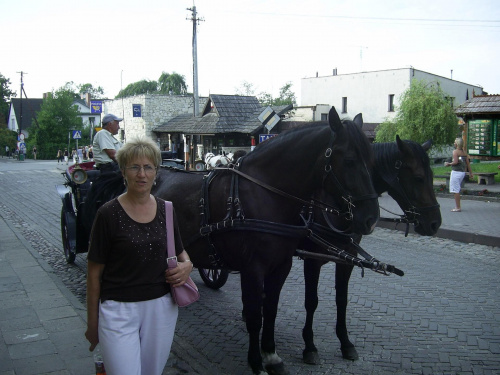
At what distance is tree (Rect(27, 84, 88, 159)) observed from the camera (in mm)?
52375

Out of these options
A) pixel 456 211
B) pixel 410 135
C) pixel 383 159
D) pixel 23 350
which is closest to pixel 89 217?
pixel 23 350

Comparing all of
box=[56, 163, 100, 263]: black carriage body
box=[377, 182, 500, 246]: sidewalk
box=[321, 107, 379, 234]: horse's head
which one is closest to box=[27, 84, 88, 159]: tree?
box=[377, 182, 500, 246]: sidewalk

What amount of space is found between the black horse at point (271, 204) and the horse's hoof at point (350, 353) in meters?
0.67

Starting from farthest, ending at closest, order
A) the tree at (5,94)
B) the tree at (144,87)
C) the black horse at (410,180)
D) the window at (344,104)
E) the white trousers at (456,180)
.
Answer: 1. the tree at (5,94)
2. the tree at (144,87)
3. the window at (344,104)
4. the white trousers at (456,180)
5. the black horse at (410,180)

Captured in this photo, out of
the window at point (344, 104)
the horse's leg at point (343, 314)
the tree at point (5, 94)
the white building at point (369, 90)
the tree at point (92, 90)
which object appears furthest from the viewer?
the tree at point (92, 90)

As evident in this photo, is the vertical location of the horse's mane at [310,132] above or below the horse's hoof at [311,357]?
above

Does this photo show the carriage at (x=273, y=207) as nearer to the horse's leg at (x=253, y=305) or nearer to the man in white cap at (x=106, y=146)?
the horse's leg at (x=253, y=305)

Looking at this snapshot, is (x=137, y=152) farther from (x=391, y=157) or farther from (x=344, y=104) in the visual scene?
(x=344, y=104)

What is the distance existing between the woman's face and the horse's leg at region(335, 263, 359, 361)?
8.28ft

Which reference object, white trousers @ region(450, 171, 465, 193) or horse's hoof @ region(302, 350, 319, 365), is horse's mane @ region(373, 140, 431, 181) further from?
white trousers @ region(450, 171, 465, 193)

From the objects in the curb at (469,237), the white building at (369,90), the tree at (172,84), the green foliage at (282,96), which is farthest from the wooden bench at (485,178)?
the tree at (172,84)

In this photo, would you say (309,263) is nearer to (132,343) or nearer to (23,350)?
(132,343)

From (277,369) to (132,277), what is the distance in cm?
202

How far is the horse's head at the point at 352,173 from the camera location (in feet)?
12.9
